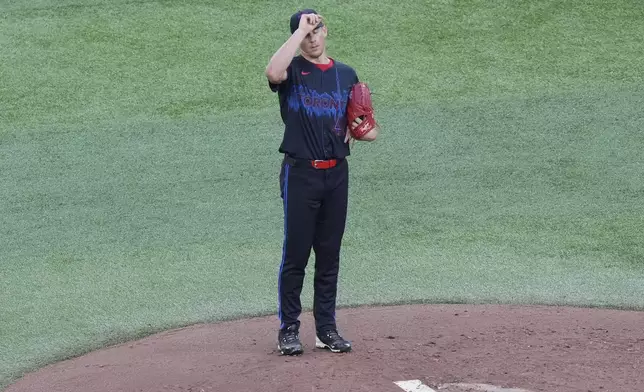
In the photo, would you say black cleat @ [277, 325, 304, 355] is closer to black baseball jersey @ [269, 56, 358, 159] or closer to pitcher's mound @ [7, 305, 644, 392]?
pitcher's mound @ [7, 305, 644, 392]

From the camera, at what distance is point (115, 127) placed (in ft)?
31.0

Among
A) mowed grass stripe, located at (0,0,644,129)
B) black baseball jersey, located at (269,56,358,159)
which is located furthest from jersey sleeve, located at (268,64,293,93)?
mowed grass stripe, located at (0,0,644,129)

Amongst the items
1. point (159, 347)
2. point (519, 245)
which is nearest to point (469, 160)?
point (519, 245)

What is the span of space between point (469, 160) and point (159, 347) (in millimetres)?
3768

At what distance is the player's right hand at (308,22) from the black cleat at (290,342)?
5.24ft

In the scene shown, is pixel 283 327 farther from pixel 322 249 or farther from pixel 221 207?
pixel 221 207

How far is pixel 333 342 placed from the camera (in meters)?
5.81

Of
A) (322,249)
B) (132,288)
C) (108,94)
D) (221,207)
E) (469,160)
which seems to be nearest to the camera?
(322,249)

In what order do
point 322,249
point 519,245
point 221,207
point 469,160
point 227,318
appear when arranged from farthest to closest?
point 469,160 → point 221,207 → point 519,245 → point 227,318 → point 322,249

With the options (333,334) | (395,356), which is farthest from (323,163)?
(395,356)

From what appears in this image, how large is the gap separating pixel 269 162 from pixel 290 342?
3363 millimetres

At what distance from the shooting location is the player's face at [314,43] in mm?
5520

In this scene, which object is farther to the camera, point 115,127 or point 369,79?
point 369,79

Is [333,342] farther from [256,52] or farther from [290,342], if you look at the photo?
[256,52]
